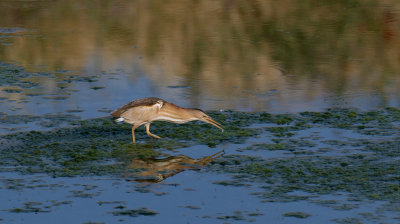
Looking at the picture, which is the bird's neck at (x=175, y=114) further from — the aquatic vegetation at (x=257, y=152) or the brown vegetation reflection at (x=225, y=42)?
the brown vegetation reflection at (x=225, y=42)

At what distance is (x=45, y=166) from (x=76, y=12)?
13225 mm

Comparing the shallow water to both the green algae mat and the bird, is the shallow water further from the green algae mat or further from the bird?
the bird

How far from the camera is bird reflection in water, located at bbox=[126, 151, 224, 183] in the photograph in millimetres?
9266

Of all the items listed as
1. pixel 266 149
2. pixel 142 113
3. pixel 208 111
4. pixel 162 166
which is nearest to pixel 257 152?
pixel 266 149

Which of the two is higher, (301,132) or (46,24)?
(46,24)

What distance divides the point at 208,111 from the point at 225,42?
6111 millimetres

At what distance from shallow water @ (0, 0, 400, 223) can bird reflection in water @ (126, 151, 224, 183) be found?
0.03 m

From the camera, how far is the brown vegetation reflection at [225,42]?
14.9 metres

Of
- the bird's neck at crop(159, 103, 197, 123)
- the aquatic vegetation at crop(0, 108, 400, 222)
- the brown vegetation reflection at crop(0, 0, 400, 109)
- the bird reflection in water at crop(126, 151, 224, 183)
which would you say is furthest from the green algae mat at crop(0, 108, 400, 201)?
the brown vegetation reflection at crop(0, 0, 400, 109)

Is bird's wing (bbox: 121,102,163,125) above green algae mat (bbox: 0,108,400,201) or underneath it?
above

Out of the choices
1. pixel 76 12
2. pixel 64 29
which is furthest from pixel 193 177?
pixel 76 12

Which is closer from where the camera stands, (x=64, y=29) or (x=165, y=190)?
(x=165, y=190)

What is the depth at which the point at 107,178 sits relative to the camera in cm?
920

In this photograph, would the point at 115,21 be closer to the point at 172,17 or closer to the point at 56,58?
the point at 172,17
